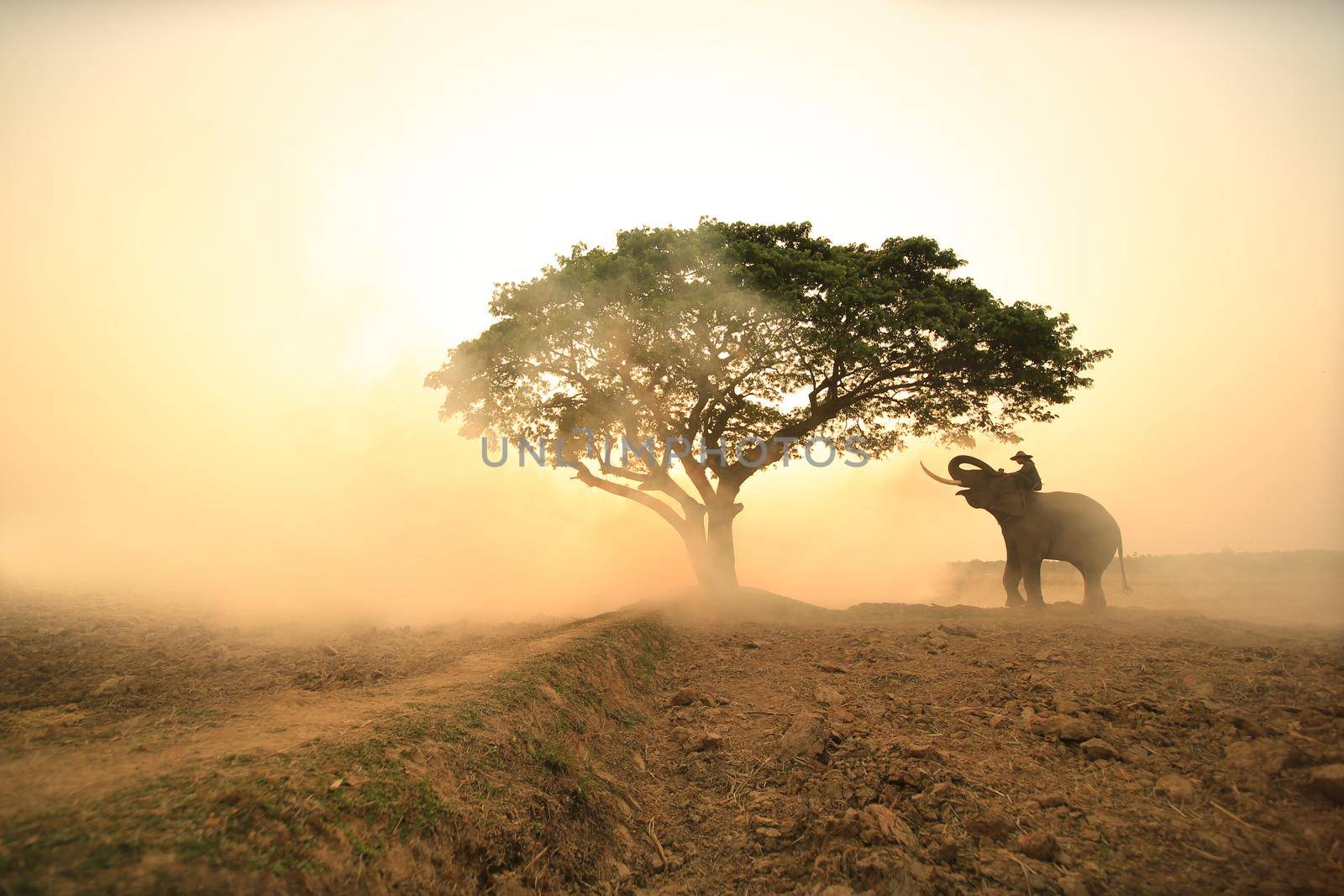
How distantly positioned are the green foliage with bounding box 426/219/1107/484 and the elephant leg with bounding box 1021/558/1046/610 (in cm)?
400

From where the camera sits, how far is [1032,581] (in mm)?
12023

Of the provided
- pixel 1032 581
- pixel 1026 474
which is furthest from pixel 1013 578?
pixel 1026 474

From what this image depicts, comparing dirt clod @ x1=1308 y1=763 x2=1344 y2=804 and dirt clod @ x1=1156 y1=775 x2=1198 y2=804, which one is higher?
dirt clod @ x1=1308 y1=763 x2=1344 y2=804

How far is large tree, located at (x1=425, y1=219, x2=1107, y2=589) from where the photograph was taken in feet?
43.2

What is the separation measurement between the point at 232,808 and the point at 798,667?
6.01 meters

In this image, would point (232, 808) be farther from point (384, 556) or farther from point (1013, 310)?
point (384, 556)

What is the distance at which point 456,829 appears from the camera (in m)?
3.46

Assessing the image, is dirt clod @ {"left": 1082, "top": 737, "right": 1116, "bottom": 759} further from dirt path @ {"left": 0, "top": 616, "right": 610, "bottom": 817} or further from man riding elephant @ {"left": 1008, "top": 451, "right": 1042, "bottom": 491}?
man riding elephant @ {"left": 1008, "top": 451, "right": 1042, "bottom": 491}

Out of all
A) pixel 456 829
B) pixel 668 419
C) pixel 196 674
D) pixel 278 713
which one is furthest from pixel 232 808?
pixel 668 419

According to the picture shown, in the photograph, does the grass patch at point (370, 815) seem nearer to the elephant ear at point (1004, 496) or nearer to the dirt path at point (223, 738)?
the dirt path at point (223, 738)

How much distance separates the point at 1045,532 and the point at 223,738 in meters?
13.0

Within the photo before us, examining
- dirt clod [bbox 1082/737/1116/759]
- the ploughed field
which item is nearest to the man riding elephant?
the ploughed field

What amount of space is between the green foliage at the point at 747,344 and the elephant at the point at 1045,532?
2.71 m

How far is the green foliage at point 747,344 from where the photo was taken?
43.0 ft
